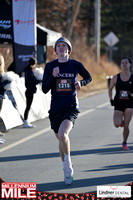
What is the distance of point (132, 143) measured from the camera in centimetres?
1041

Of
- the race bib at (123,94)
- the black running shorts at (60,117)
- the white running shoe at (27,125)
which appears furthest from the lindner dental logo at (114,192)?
the white running shoe at (27,125)

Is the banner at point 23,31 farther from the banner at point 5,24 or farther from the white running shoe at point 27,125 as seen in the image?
the white running shoe at point 27,125

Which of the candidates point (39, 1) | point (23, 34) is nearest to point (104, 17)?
point (39, 1)

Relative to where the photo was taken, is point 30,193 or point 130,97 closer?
point 30,193

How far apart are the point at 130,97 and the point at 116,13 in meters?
50.3

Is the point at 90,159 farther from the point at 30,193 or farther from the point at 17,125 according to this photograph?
the point at 17,125

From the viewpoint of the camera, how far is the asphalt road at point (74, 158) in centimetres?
710

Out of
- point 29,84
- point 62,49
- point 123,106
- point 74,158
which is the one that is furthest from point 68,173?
point 29,84

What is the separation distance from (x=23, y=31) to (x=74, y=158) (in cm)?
746

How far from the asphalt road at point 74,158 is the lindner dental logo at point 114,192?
0.36 m

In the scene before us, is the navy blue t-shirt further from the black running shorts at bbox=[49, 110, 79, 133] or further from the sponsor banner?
the sponsor banner

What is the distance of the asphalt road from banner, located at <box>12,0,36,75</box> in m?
2.96

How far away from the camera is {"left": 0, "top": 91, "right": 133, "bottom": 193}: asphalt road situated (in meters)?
7.10

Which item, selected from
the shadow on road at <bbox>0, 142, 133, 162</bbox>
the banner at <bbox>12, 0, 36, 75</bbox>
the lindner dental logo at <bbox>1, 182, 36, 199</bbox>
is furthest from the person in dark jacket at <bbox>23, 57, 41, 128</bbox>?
the lindner dental logo at <bbox>1, 182, 36, 199</bbox>
